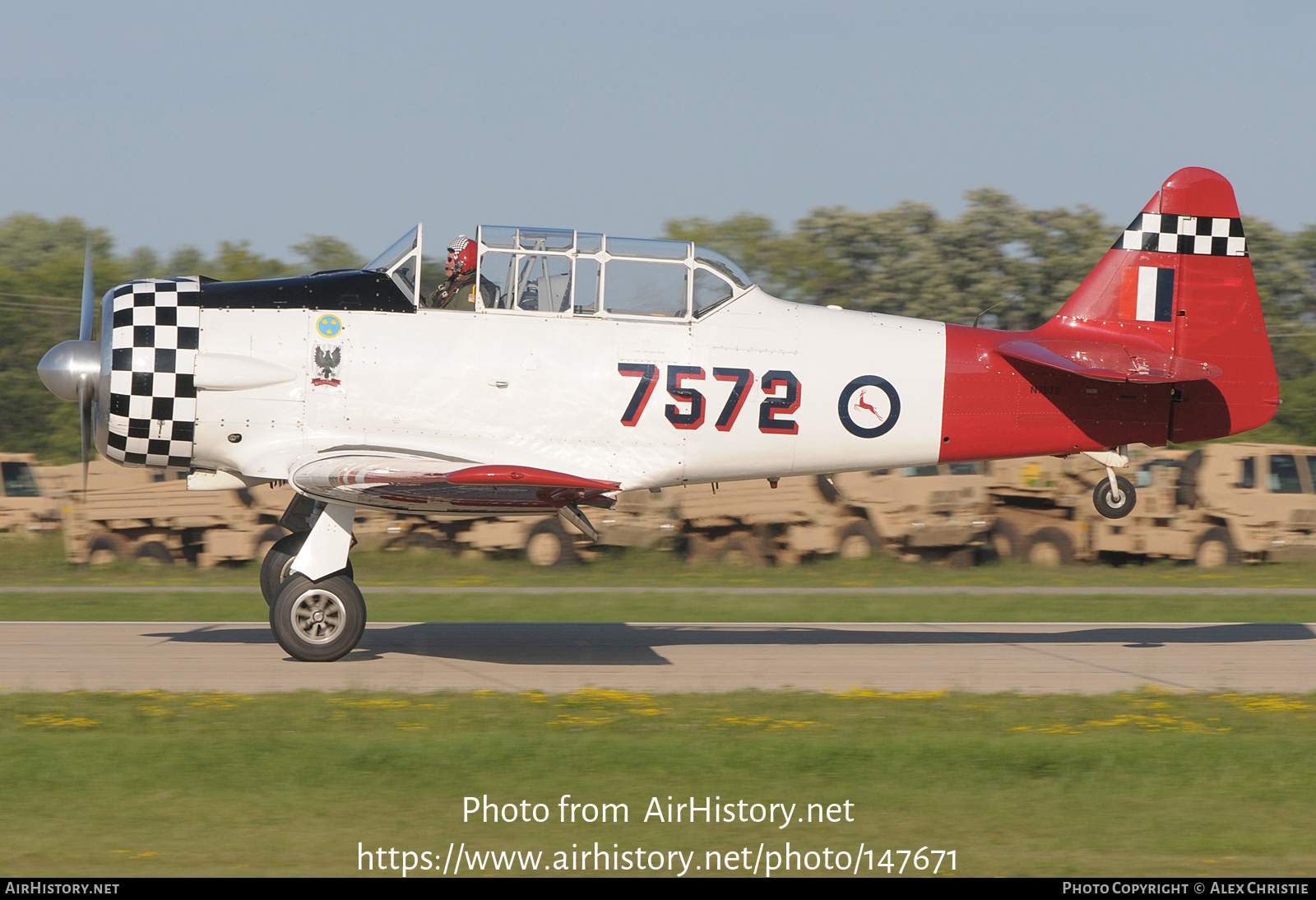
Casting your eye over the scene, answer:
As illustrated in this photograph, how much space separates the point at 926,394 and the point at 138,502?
15.7 meters

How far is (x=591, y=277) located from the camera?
38.1 ft

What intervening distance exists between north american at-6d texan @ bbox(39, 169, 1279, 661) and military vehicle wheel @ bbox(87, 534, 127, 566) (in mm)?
11607

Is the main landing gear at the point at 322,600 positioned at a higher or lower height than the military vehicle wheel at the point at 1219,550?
higher

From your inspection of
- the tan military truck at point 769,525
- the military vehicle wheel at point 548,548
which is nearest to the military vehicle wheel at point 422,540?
the tan military truck at point 769,525

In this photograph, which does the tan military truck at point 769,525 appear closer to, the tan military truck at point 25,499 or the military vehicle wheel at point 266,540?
the military vehicle wheel at point 266,540

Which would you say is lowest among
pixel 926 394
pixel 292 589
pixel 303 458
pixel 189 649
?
pixel 189 649

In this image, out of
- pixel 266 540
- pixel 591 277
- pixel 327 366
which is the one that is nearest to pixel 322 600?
pixel 327 366

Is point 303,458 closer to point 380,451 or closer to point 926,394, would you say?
point 380,451

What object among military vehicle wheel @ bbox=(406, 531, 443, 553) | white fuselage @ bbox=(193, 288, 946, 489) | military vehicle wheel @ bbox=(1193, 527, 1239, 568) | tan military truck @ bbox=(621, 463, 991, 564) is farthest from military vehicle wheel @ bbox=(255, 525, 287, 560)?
military vehicle wheel @ bbox=(1193, 527, 1239, 568)

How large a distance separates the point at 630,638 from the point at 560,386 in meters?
3.76

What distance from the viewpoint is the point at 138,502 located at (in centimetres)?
2266

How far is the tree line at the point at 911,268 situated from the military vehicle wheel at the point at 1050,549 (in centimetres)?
1481

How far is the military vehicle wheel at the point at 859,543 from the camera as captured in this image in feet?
76.3

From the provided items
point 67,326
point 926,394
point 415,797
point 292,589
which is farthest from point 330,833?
point 67,326
